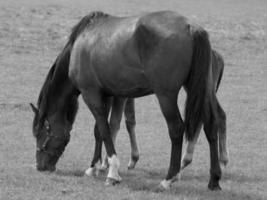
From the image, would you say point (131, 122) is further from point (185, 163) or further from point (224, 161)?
point (224, 161)

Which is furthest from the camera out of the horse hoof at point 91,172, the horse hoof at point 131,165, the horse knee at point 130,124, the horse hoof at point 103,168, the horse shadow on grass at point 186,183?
the horse knee at point 130,124

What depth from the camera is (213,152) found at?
27.4 ft

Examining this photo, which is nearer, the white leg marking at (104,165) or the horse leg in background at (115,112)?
the white leg marking at (104,165)

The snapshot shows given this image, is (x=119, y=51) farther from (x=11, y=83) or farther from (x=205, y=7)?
(x=205, y=7)

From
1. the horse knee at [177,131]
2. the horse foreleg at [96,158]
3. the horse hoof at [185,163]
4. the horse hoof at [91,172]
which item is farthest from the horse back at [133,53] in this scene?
the horse hoof at [185,163]

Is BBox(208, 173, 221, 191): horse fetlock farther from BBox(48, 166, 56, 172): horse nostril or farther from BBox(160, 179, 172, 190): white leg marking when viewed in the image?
BBox(48, 166, 56, 172): horse nostril

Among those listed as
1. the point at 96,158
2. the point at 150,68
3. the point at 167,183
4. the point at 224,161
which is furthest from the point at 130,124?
the point at 150,68

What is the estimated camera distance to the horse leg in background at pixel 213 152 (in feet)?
27.1

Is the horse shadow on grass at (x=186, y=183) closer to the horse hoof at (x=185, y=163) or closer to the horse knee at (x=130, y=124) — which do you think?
the horse hoof at (x=185, y=163)

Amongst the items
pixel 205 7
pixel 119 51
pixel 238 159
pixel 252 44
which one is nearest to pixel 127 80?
pixel 119 51

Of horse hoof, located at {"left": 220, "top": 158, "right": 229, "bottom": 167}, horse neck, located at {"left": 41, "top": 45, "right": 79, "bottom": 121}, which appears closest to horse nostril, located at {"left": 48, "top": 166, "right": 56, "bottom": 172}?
horse neck, located at {"left": 41, "top": 45, "right": 79, "bottom": 121}

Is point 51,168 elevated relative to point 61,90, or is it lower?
lower

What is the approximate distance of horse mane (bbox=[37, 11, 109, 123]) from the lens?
9.34 meters

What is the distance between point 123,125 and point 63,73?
14.9 feet
